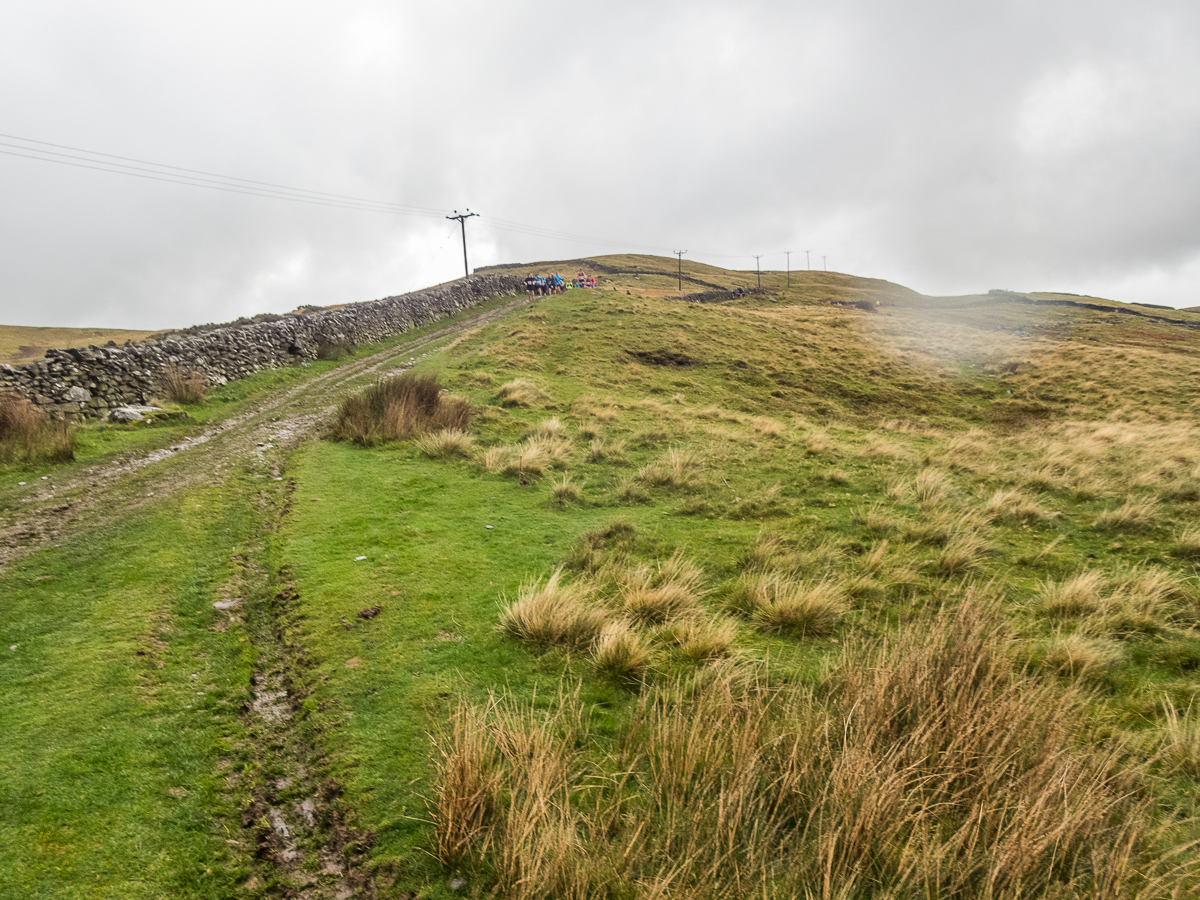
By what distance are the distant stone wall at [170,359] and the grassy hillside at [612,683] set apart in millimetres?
3103

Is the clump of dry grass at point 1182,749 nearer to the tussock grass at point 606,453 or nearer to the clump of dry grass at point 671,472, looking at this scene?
the clump of dry grass at point 671,472

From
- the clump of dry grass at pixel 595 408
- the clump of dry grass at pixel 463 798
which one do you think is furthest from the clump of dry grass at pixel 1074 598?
the clump of dry grass at pixel 595 408

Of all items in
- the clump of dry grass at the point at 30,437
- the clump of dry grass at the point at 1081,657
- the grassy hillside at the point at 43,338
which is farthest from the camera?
the grassy hillside at the point at 43,338

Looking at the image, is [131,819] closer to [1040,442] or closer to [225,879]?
[225,879]

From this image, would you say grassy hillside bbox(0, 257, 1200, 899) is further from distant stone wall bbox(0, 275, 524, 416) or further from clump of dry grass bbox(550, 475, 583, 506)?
distant stone wall bbox(0, 275, 524, 416)

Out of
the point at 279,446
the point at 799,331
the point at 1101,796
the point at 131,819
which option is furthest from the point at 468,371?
the point at 799,331

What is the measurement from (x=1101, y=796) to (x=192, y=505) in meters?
10.5

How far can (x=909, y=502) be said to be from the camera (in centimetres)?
1011

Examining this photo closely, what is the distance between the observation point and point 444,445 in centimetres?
1205

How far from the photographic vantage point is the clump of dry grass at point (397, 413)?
42.3 feet

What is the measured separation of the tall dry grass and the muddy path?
24.8ft

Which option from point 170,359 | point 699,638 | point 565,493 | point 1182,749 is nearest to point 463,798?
point 699,638

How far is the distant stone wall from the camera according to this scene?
1350 centimetres

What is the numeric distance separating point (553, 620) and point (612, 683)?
0.85m
